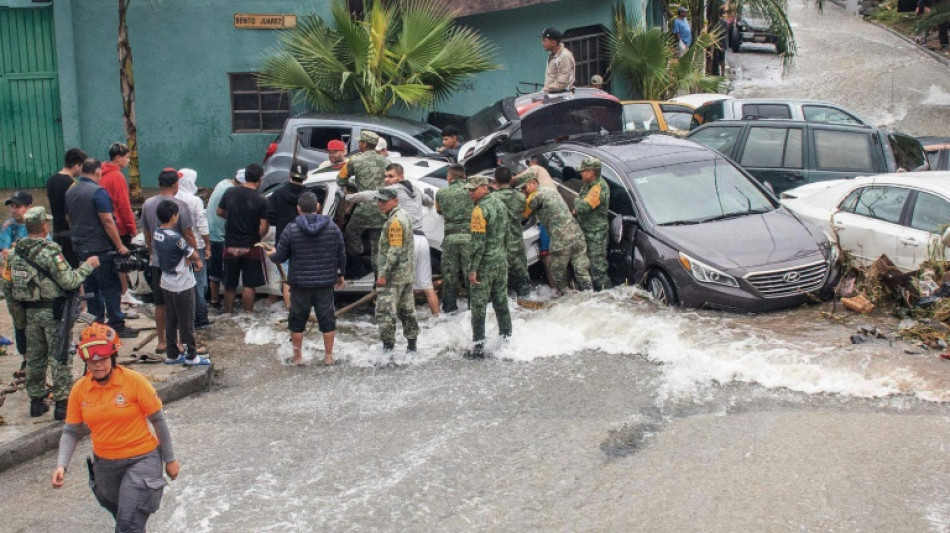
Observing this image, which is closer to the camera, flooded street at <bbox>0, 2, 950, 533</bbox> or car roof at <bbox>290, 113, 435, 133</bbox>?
flooded street at <bbox>0, 2, 950, 533</bbox>

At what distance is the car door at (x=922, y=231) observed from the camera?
10.9 metres

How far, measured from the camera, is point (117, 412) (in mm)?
6070

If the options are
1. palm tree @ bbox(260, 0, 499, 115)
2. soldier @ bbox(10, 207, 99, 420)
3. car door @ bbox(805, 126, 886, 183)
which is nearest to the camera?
soldier @ bbox(10, 207, 99, 420)

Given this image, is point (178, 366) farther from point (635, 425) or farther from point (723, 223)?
point (723, 223)

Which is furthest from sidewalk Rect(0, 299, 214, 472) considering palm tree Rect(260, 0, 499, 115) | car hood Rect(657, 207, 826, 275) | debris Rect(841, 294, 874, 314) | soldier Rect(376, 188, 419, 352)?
palm tree Rect(260, 0, 499, 115)

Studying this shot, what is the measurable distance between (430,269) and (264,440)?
3590 millimetres

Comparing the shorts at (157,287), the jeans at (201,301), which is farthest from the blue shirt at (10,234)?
the jeans at (201,301)

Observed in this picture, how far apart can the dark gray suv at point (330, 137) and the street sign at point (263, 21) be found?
349 cm

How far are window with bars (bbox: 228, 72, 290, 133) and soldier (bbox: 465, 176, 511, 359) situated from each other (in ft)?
32.0

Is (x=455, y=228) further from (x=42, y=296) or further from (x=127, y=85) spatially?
(x=127, y=85)

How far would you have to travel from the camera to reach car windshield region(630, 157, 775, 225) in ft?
38.1

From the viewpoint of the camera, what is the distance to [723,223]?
11.4 meters

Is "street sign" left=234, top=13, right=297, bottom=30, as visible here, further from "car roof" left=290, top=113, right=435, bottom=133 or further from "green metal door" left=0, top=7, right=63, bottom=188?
"car roof" left=290, top=113, right=435, bottom=133

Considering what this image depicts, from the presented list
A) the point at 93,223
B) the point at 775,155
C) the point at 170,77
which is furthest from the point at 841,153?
the point at 170,77
